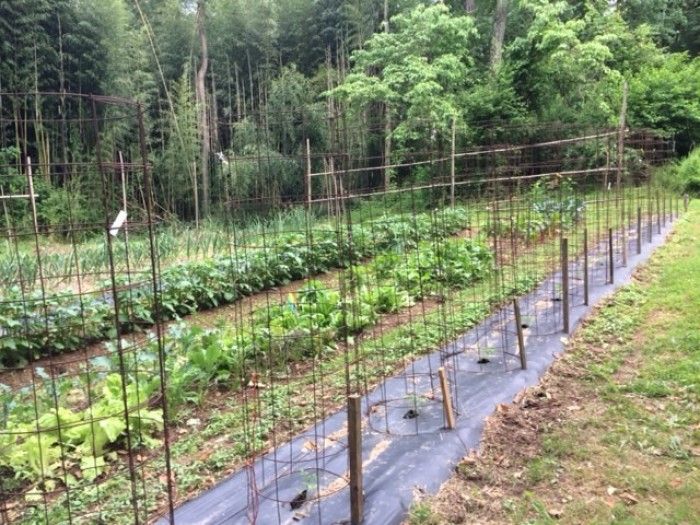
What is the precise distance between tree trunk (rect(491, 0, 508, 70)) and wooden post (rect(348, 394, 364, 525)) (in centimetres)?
1517

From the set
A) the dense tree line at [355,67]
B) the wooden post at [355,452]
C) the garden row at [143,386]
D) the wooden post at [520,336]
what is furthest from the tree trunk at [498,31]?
the wooden post at [355,452]

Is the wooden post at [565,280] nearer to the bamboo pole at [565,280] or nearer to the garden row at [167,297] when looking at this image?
the bamboo pole at [565,280]

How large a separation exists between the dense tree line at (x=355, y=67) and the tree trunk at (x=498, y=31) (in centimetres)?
4

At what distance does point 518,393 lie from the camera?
3.37 meters

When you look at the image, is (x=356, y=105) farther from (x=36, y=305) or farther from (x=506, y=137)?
(x=36, y=305)

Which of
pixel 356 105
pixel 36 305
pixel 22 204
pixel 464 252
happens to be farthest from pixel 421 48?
pixel 36 305

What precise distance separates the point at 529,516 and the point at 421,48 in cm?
1247

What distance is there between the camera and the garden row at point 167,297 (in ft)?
13.5

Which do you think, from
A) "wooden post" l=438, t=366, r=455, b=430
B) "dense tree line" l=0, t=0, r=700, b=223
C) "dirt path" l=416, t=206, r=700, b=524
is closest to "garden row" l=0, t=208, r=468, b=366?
"wooden post" l=438, t=366, r=455, b=430

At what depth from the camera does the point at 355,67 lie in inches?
546

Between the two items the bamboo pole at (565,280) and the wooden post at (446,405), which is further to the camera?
the bamboo pole at (565,280)

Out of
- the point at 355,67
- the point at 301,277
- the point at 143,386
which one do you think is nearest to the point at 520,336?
the point at 143,386

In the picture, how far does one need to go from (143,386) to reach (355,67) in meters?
12.1

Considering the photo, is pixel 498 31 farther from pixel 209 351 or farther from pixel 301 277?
pixel 209 351
